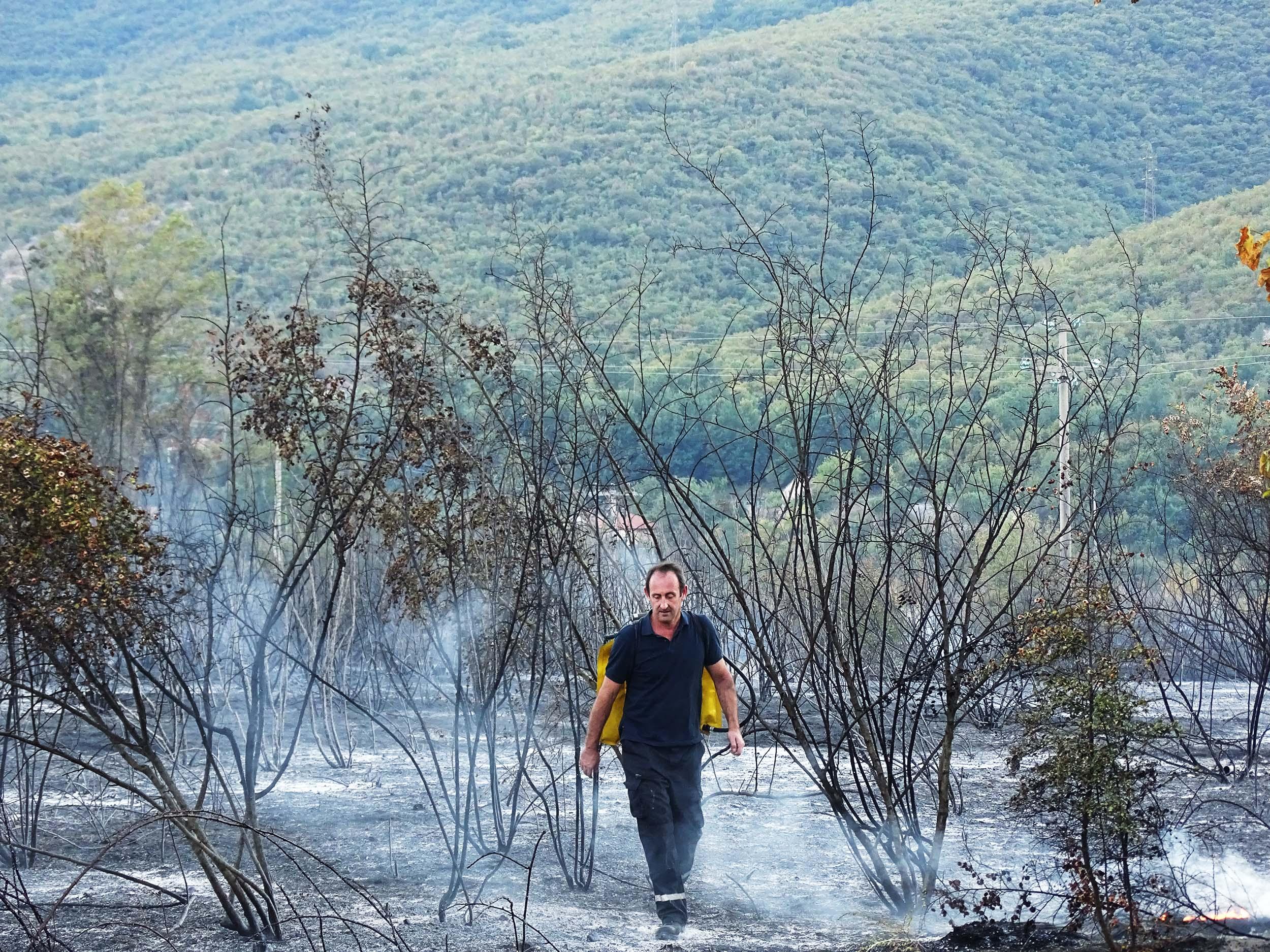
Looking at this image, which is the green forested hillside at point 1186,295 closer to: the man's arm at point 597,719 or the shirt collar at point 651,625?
the shirt collar at point 651,625

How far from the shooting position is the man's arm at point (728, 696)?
226 inches

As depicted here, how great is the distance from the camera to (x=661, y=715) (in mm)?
5695

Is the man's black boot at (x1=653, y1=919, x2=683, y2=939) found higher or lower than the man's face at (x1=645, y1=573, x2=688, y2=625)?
lower

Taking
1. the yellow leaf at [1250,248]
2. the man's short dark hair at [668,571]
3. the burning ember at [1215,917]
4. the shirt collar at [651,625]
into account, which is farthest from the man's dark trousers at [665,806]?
the yellow leaf at [1250,248]

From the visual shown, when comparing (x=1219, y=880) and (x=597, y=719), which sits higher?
(x=597, y=719)

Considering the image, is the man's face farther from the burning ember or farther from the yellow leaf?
the yellow leaf

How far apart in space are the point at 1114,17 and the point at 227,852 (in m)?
64.3

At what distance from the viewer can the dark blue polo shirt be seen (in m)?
5.67

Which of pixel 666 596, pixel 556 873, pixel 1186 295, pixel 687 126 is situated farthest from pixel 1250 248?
pixel 687 126

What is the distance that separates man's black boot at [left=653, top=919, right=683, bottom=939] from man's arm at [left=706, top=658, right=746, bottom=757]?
2.30 feet

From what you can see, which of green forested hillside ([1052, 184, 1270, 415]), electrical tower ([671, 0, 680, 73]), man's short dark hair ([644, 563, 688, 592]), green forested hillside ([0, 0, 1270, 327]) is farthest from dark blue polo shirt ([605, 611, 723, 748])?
electrical tower ([671, 0, 680, 73])

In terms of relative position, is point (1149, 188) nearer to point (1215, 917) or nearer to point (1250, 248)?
point (1215, 917)

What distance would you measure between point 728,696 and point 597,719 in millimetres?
543

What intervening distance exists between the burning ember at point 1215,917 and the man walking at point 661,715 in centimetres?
173
